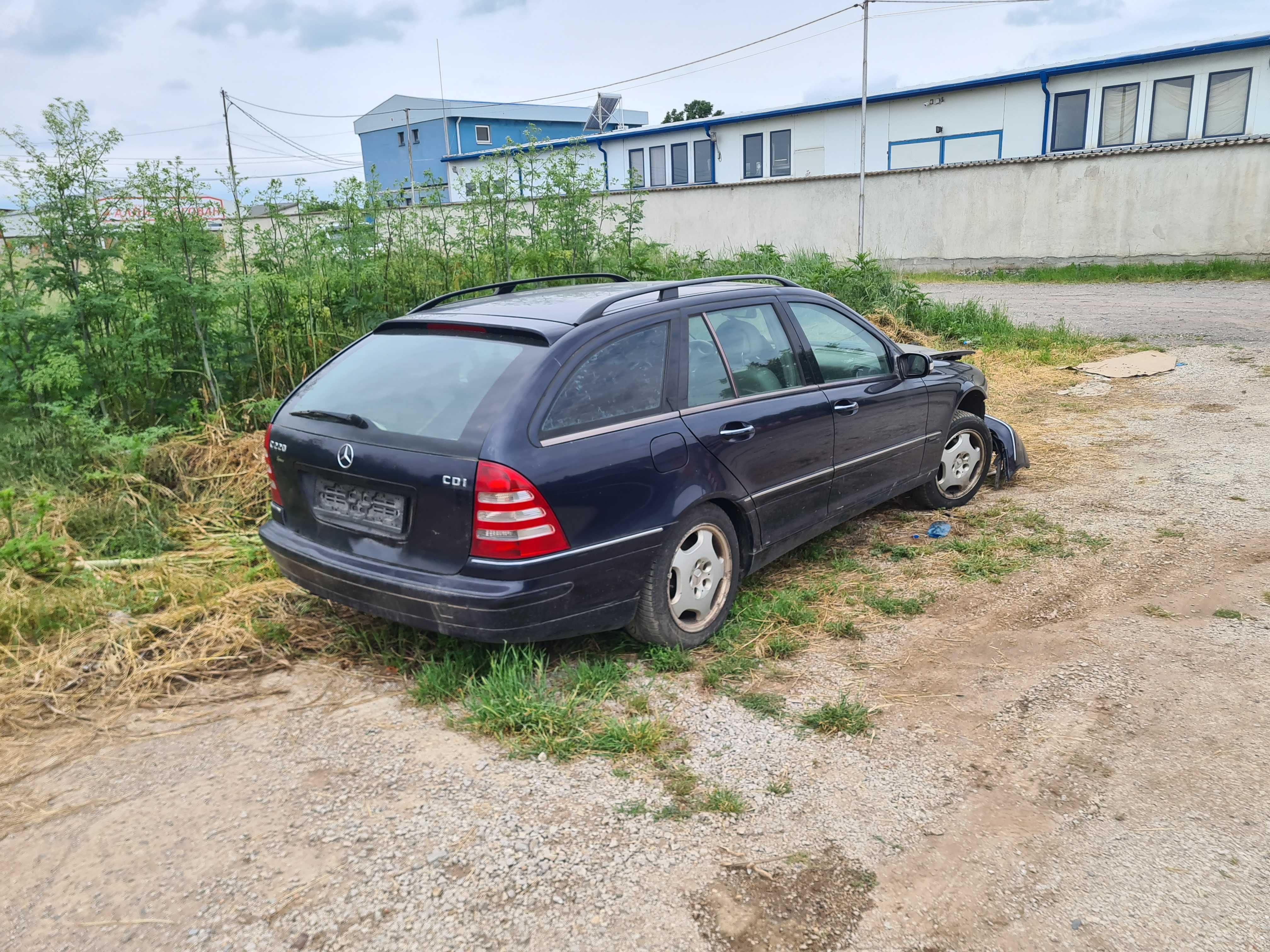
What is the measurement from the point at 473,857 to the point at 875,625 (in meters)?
2.41

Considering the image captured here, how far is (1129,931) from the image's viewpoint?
8.36ft

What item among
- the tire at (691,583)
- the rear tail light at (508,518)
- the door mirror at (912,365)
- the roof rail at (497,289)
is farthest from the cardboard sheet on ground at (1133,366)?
the rear tail light at (508,518)

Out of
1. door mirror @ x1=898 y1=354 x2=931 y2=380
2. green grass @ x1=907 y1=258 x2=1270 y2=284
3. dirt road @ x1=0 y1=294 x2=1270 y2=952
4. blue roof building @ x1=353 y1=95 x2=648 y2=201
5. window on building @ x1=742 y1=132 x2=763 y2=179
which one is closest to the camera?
dirt road @ x1=0 y1=294 x2=1270 y2=952

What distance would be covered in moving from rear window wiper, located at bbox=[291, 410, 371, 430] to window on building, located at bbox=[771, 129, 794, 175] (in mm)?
29828

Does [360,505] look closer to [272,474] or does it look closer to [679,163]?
[272,474]

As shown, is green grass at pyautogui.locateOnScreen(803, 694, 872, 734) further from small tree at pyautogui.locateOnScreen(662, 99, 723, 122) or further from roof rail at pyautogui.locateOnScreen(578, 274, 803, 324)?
small tree at pyautogui.locateOnScreen(662, 99, 723, 122)

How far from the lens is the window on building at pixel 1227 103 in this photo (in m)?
23.4

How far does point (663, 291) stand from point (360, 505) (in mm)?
1734

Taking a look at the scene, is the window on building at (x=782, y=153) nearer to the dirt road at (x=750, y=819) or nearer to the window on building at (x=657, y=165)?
the window on building at (x=657, y=165)

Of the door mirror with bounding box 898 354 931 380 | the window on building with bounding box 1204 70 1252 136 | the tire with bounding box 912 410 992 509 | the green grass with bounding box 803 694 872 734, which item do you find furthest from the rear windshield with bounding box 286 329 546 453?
the window on building with bounding box 1204 70 1252 136

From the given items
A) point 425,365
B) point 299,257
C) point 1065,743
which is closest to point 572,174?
point 299,257

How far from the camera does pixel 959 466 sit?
6297mm

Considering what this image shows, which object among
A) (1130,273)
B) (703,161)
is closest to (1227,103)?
(1130,273)

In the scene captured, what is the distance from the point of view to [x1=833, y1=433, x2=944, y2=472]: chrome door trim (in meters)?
5.05
